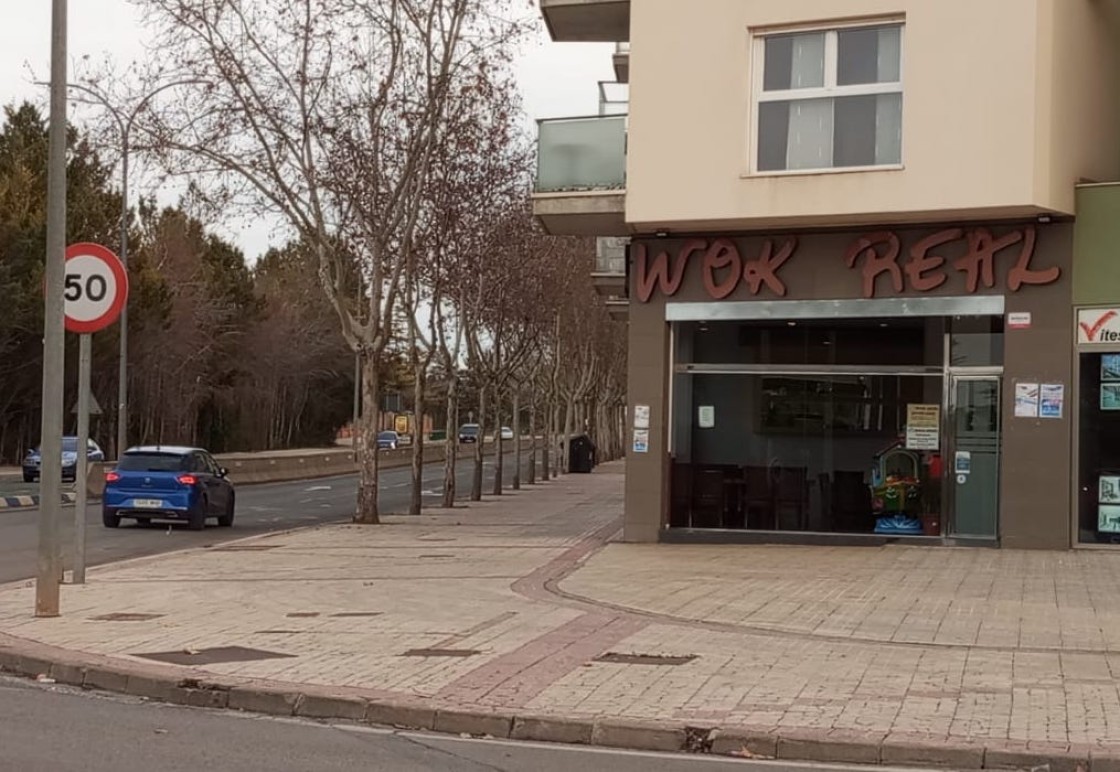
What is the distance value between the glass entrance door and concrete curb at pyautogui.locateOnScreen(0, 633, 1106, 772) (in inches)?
435

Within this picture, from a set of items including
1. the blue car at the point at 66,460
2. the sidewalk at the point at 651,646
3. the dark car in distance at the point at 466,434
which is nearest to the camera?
the sidewalk at the point at 651,646

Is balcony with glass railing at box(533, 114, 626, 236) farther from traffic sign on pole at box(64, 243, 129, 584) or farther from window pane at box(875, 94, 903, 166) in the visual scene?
traffic sign on pole at box(64, 243, 129, 584)

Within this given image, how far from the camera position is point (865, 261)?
17.7 m

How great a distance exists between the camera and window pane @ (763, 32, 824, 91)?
57.4 feet

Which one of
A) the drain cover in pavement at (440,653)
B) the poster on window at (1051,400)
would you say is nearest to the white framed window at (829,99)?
the poster on window at (1051,400)

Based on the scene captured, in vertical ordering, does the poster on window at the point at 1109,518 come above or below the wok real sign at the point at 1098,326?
below

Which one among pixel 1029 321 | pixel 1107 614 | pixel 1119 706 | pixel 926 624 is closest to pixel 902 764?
pixel 1119 706

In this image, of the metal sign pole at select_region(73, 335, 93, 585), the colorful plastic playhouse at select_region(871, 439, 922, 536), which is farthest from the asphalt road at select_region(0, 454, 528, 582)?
the colorful plastic playhouse at select_region(871, 439, 922, 536)

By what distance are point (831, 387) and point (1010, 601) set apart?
631cm

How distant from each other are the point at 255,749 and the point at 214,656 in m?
2.59

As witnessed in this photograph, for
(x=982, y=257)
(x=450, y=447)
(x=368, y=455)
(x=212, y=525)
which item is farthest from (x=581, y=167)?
(x=450, y=447)

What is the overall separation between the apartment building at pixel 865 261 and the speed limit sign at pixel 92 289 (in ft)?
25.6

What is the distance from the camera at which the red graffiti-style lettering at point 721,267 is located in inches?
722

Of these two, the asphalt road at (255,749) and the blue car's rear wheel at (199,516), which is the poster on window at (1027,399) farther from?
the blue car's rear wheel at (199,516)
